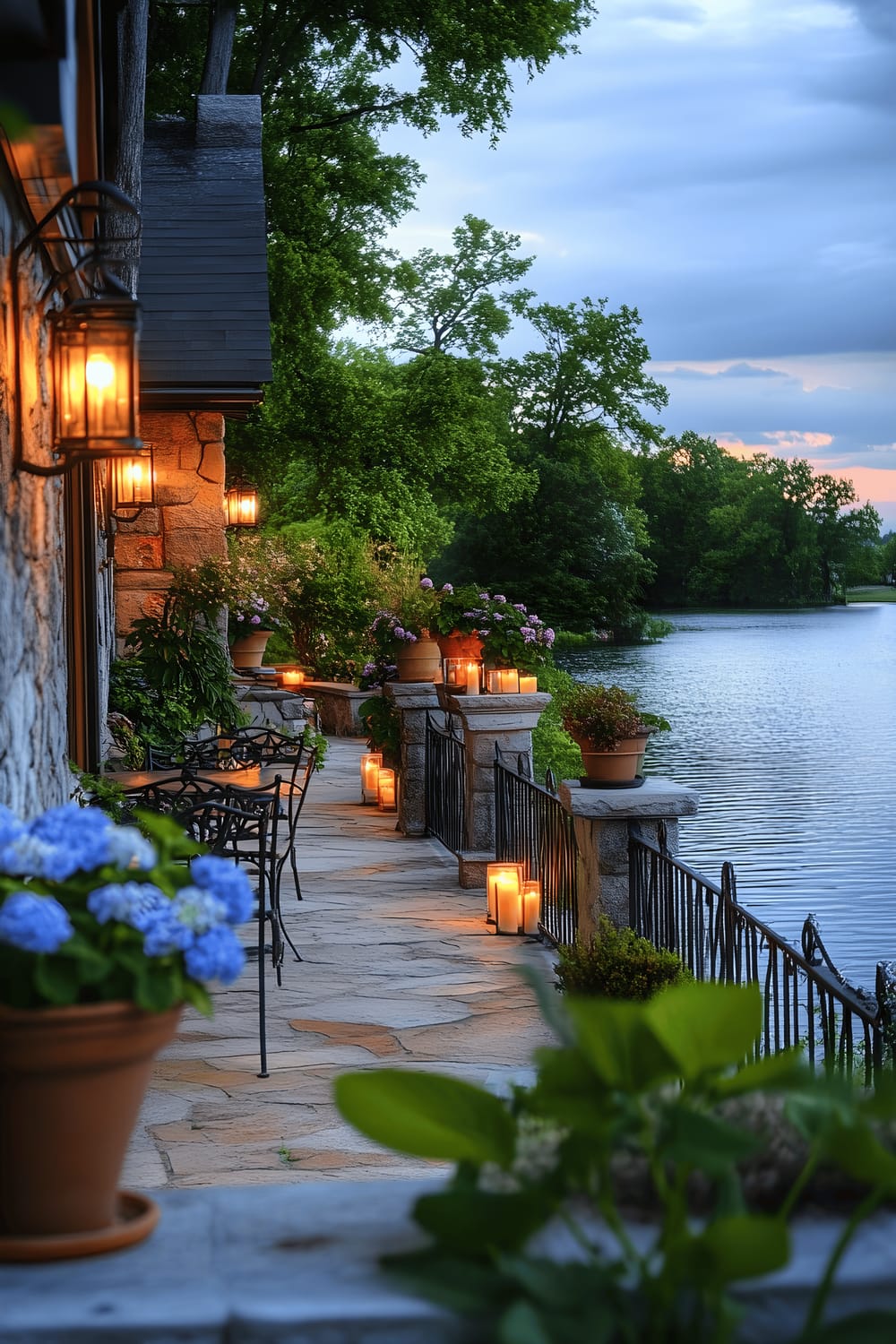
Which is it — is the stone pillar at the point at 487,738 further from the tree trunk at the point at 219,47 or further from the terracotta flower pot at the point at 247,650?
the terracotta flower pot at the point at 247,650

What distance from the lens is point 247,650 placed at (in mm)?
16422

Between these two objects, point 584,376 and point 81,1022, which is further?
point 584,376

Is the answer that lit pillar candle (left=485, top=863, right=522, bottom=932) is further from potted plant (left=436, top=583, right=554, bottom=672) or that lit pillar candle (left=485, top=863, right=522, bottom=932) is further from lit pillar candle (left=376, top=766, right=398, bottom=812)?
lit pillar candle (left=376, top=766, right=398, bottom=812)

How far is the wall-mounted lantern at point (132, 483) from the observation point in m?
7.90

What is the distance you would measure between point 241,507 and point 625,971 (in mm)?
8483

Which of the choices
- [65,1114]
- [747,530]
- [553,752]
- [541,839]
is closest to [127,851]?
[65,1114]

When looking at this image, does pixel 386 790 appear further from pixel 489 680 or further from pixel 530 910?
pixel 530 910

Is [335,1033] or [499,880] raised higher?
→ [499,880]

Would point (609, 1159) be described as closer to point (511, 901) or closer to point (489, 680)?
point (511, 901)

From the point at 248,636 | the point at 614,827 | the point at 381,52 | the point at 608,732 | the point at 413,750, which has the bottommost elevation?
the point at 413,750

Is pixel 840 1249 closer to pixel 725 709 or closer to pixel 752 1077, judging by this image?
pixel 752 1077

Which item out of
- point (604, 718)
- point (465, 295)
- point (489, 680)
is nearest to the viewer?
point (604, 718)

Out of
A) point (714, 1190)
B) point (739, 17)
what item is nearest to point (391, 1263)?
point (714, 1190)

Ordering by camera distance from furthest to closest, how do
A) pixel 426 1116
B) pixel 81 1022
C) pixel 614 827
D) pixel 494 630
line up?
1. pixel 494 630
2. pixel 614 827
3. pixel 81 1022
4. pixel 426 1116
